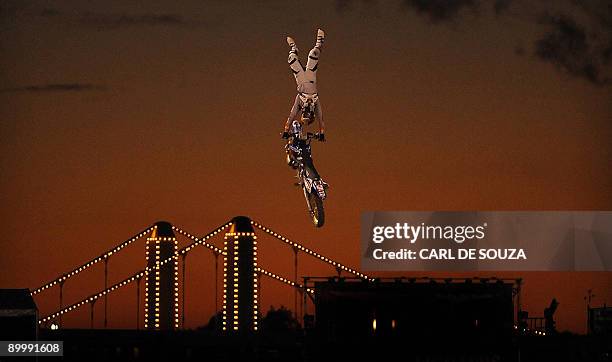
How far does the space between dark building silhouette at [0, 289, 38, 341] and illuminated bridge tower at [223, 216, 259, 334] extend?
23087 millimetres

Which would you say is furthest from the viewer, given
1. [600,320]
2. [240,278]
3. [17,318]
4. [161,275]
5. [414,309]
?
[600,320]

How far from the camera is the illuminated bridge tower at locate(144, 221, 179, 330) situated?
12625cm

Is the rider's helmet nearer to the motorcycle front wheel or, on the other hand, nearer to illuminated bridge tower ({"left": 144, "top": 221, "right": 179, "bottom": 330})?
the motorcycle front wheel

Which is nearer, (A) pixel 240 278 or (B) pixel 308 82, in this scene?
(B) pixel 308 82

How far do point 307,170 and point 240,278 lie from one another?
104 feet

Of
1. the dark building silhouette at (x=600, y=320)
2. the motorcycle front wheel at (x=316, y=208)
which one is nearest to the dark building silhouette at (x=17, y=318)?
the motorcycle front wheel at (x=316, y=208)

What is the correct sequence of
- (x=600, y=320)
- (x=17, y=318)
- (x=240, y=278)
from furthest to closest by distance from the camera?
1. (x=600, y=320)
2. (x=240, y=278)
3. (x=17, y=318)

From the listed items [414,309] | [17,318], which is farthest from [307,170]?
[414,309]

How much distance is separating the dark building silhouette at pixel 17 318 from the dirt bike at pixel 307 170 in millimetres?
14762

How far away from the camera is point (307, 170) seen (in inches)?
3420

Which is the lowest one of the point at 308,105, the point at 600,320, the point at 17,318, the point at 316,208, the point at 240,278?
the point at 17,318

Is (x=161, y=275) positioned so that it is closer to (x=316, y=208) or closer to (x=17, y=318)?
(x=17, y=318)

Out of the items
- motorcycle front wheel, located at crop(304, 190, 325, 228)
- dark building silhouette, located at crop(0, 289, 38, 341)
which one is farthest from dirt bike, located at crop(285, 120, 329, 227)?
dark building silhouette, located at crop(0, 289, 38, 341)

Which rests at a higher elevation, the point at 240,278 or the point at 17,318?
the point at 240,278
